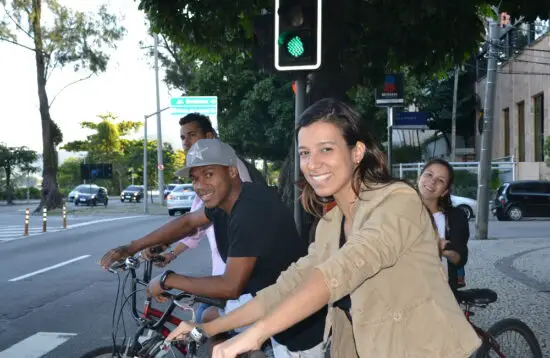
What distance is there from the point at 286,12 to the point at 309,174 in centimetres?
350

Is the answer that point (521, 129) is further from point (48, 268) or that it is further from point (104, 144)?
point (104, 144)

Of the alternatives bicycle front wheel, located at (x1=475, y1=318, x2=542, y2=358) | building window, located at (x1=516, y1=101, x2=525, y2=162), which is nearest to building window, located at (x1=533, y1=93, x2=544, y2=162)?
building window, located at (x1=516, y1=101, x2=525, y2=162)

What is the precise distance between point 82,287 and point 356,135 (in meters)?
8.90

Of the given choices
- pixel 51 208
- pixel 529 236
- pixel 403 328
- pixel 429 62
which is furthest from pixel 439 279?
pixel 51 208

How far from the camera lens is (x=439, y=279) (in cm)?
211

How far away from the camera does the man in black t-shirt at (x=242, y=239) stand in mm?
2812

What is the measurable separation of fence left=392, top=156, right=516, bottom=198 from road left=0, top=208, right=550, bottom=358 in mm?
11805

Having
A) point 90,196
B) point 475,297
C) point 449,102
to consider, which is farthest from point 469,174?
point 90,196

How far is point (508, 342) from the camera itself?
4.21 m

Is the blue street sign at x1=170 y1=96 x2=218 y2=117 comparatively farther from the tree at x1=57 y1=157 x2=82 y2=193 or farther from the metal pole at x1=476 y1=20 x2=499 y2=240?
the tree at x1=57 y1=157 x2=82 y2=193

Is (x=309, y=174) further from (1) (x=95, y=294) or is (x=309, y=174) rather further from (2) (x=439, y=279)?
(1) (x=95, y=294)

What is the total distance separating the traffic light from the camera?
17.9 ft

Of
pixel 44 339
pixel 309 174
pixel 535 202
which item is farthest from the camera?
pixel 535 202

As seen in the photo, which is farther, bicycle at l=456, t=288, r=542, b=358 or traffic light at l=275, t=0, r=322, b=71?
traffic light at l=275, t=0, r=322, b=71
